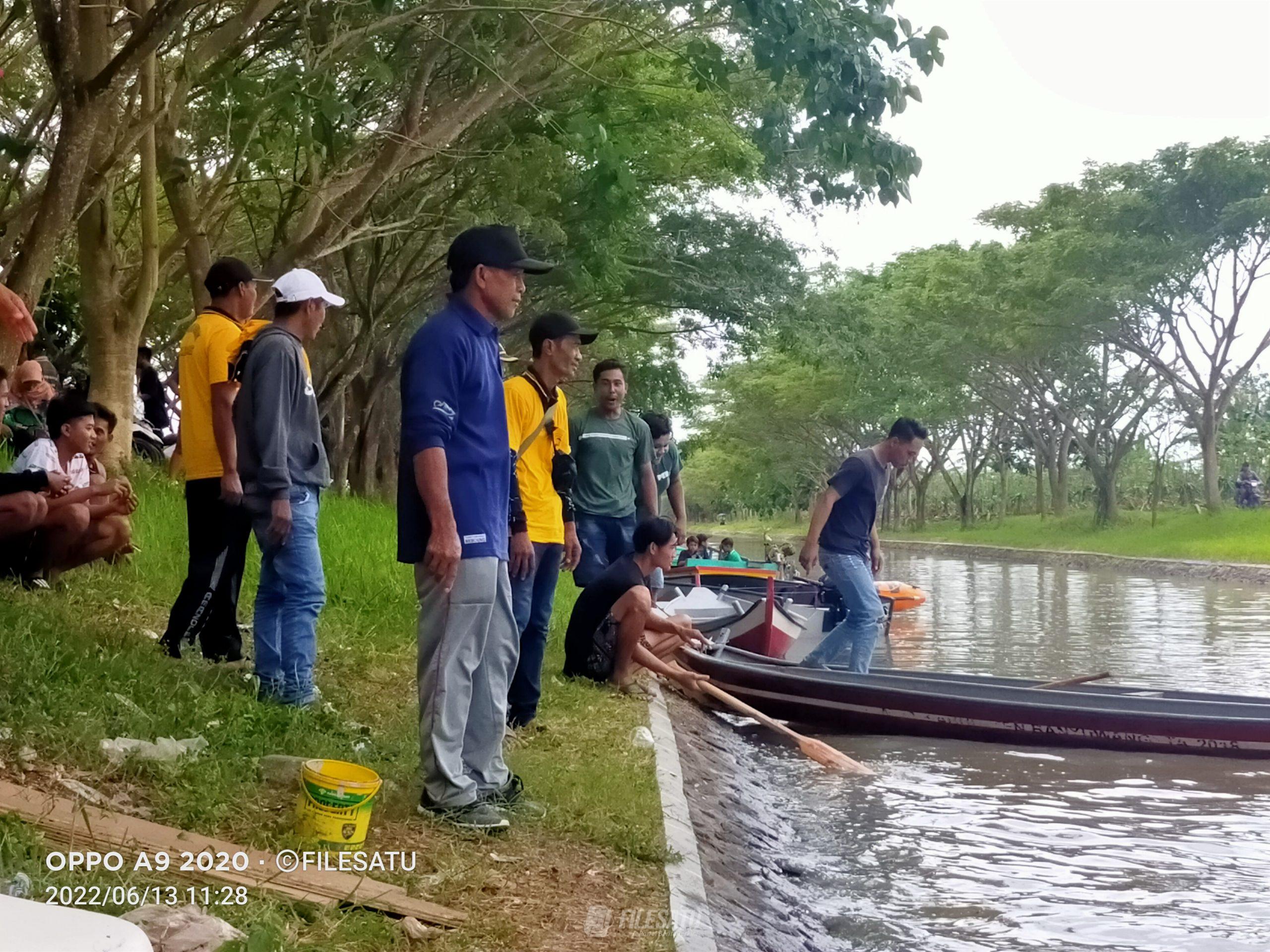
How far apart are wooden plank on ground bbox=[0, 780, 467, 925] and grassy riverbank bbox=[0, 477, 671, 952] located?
8cm

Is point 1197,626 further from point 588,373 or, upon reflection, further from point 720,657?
point 588,373

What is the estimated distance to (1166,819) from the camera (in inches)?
281

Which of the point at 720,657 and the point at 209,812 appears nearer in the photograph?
the point at 209,812

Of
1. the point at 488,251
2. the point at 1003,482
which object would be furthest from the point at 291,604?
the point at 1003,482

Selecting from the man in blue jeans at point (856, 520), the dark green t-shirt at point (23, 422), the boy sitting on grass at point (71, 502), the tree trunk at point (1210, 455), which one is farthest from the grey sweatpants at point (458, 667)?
the tree trunk at point (1210, 455)

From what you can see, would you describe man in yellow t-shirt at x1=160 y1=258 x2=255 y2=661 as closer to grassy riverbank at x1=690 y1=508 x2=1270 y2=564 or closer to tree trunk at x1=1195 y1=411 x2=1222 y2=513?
grassy riverbank at x1=690 y1=508 x2=1270 y2=564

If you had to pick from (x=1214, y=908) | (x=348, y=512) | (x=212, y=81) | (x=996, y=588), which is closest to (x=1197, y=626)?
(x=996, y=588)

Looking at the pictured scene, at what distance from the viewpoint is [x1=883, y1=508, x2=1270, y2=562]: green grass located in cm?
2947

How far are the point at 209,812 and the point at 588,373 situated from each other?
27.4 m

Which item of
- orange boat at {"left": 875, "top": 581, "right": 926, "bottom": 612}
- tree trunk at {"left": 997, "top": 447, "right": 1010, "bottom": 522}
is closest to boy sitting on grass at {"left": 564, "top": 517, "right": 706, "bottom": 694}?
orange boat at {"left": 875, "top": 581, "right": 926, "bottom": 612}

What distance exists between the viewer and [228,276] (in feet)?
20.1

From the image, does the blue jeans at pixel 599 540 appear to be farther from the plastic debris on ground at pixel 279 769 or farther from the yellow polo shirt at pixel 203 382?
the plastic debris on ground at pixel 279 769

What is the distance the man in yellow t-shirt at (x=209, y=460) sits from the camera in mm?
5996

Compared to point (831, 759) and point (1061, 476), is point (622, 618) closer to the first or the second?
point (831, 759)
